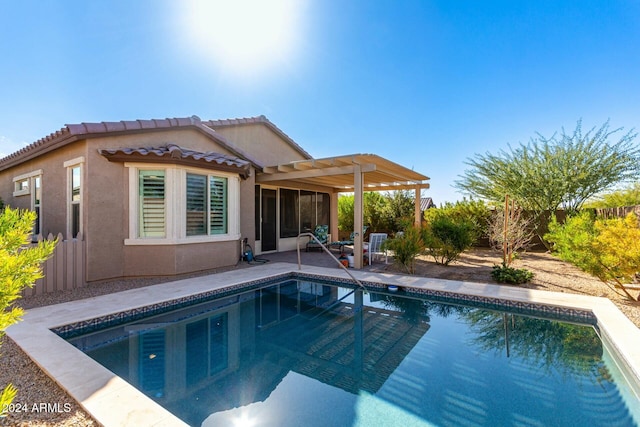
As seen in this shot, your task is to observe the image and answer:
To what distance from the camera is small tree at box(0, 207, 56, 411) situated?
2.06 m

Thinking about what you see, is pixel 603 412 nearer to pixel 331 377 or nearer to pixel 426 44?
pixel 331 377

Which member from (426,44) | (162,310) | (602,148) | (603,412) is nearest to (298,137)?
(426,44)

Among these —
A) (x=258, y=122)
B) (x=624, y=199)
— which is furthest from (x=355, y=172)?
(x=624, y=199)

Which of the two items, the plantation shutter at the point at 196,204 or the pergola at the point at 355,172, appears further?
the pergola at the point at 355,172

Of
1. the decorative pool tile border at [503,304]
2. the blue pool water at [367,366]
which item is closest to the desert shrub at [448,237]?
the decorative pool tile border at [503,304]

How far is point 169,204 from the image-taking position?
878cm

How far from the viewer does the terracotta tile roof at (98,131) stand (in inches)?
305

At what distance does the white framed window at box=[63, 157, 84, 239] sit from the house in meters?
0.03

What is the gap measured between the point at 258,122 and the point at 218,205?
6160 millimetres

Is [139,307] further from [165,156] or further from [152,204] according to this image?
[165,156]

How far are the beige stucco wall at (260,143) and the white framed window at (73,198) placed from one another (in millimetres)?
5381

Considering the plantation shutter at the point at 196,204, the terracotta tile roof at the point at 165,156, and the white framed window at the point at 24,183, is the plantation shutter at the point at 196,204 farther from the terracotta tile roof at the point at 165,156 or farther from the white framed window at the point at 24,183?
the white framed window at the point at 24,183

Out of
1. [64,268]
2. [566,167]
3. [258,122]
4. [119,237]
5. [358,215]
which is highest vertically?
[258,122]

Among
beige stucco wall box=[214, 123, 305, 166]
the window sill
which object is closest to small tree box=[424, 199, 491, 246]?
beige stucco wall box=[214, 123, 305, 166]
